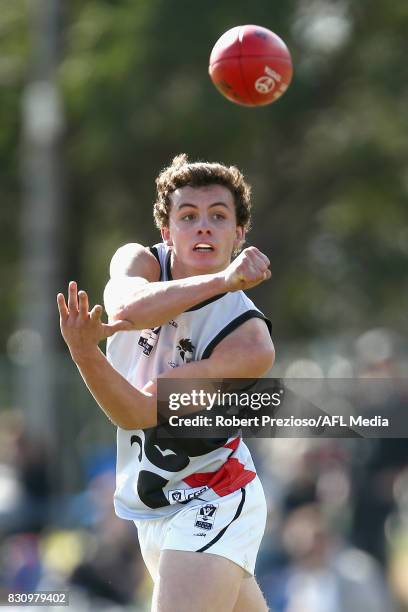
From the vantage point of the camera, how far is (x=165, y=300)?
5.36 m

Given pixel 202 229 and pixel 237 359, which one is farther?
pixel 202 229

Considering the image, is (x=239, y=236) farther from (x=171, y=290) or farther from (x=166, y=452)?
(x=166, y=452)

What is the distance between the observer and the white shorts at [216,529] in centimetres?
564

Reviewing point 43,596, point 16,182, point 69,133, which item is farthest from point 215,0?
point 43,596

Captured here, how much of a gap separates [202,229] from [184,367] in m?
0.68

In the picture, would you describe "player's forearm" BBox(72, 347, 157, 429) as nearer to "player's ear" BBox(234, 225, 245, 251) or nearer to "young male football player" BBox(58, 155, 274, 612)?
"young male football player" BBox(58, 155, 274, 612)

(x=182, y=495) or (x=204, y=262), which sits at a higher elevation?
(x=204, y=262)

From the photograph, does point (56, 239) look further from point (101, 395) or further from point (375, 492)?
point (101, 395)

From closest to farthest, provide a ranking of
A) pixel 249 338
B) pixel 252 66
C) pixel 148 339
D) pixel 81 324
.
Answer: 1. pixel 81 324
2. pixel 249 338
3. pixel 148 339
4. pixel 252 66

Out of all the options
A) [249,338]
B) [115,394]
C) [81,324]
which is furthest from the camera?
[249,338]

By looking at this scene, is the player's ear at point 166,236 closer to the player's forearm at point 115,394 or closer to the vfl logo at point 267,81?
the player's forearm at point 115,394

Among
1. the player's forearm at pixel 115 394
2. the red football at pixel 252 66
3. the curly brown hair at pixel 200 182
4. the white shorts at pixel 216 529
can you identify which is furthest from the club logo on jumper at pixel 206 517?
the red football at pixel 252 66

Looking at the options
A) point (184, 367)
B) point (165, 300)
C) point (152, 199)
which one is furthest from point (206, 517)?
point (152, 199)

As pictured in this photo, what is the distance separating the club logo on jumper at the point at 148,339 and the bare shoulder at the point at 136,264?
0.24 meters
